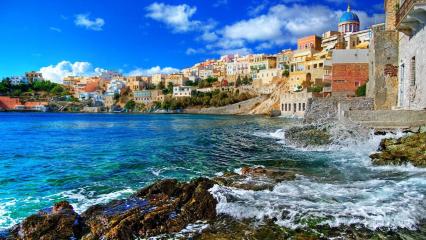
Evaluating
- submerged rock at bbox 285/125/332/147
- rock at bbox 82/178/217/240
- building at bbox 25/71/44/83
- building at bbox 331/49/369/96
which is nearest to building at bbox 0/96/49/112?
building at bbox 25/71/44/83

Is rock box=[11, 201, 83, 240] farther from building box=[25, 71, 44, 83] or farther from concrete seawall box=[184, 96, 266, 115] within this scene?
building box=[25, 71, 44, 83]

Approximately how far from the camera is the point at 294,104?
60844mm

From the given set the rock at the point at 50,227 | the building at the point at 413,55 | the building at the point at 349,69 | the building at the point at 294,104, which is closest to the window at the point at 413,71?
the building at the point at 413,55

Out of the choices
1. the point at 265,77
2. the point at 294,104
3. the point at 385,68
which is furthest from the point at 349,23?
the point at 385,68

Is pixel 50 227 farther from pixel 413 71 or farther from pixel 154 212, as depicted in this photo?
pixel 413 71

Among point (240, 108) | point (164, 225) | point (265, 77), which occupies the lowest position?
point (164, 225)

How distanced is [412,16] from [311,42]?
80350mm

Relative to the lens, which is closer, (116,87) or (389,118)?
(389,118)

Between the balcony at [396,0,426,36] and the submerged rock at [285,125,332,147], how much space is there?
647cm

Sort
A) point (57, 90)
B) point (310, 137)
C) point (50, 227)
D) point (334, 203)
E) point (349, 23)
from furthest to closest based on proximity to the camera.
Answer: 1. point (57, 90)
2. point (349, 23)
3. point (310, 137)
4. point (334, 203)
5. point (50, 227)

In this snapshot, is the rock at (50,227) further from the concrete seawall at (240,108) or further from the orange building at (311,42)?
the orange building at (311,42)

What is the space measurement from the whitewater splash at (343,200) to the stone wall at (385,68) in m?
Result: 13.1

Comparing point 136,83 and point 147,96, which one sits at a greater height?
point 136,83

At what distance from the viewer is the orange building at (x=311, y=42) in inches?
3667
